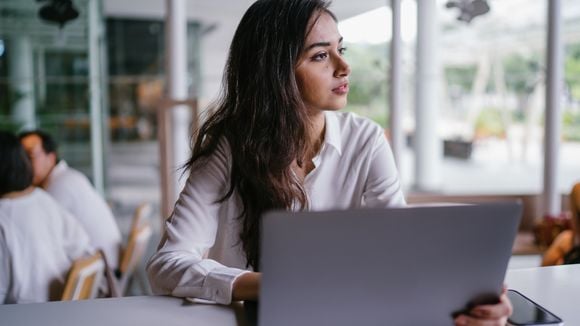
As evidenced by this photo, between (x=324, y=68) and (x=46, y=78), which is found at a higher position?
(x=46, y=78)

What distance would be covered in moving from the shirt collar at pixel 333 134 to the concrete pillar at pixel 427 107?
4.50 metres

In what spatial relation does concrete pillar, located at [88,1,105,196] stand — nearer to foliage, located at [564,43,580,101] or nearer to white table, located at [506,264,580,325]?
foliage, located at [564,43,580,101]

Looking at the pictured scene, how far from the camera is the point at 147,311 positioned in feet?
3.26

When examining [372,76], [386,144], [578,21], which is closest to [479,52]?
[578,21]

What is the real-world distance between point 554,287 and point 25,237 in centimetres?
186

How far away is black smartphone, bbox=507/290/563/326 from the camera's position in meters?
0.90

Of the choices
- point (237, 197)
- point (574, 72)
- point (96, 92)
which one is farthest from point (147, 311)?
point (574, 72)

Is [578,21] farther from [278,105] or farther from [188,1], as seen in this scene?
[278,105]

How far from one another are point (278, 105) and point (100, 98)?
4925 mm

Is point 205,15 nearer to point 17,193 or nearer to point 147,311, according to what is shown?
point 17,193

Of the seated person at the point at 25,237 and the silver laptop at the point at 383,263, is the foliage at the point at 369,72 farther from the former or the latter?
the silver laptop at the point at 383,263

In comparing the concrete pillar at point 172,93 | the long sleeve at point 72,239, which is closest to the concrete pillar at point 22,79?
the concrete pillar at point 172,93

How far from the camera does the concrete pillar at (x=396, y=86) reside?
4797 mm

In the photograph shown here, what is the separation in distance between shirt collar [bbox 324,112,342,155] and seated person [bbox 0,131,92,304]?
140cm
